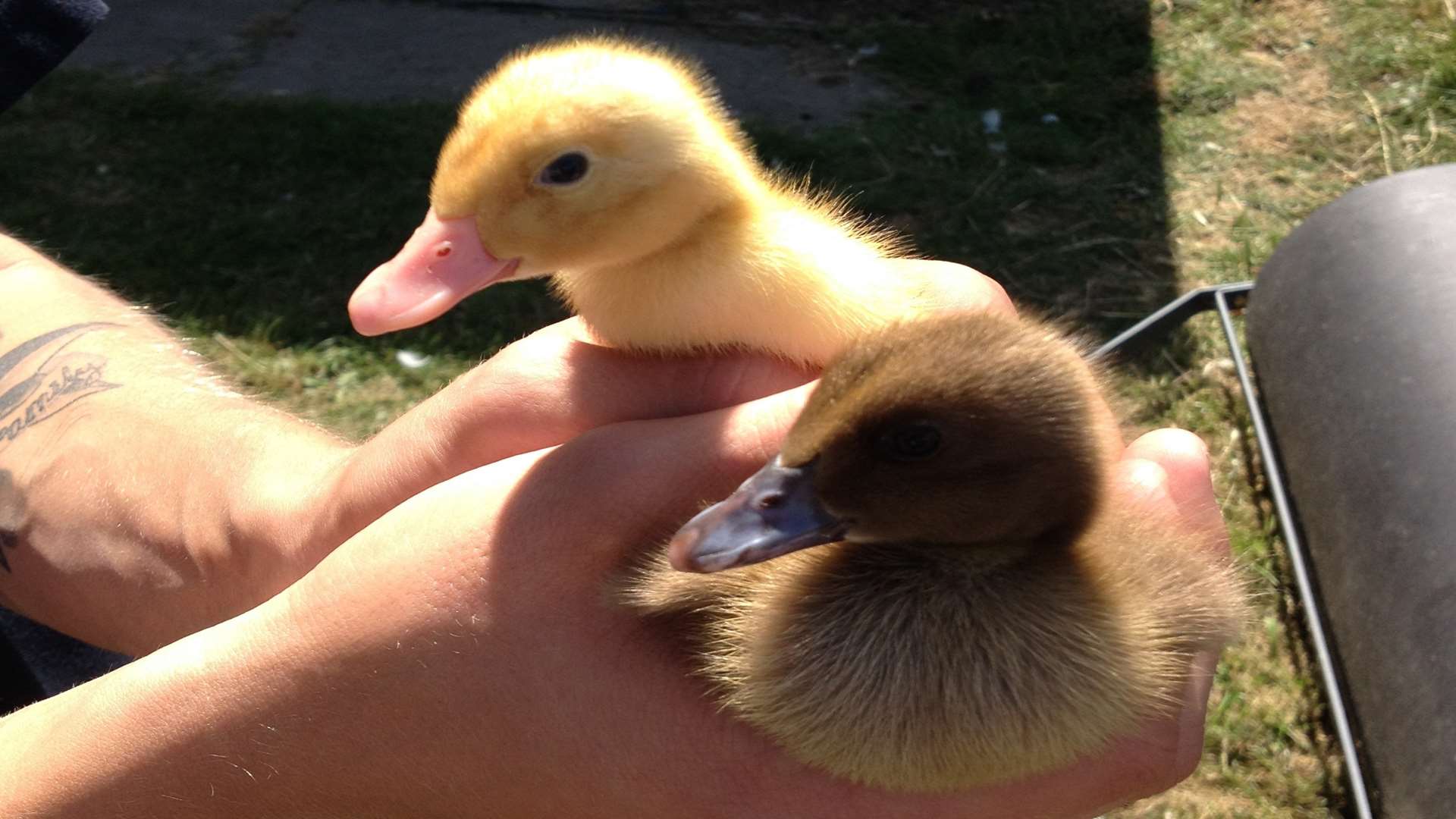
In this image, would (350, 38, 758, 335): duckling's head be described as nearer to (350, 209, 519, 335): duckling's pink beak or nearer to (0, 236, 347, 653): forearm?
(350, 209, 519, 335): duckling's pink beak

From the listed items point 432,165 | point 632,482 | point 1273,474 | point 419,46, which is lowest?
point 1273,474

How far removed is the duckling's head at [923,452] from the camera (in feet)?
3.93

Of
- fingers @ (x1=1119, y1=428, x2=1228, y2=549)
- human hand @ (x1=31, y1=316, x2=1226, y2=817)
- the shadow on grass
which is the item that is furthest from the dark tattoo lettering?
fingers @ (x1=1119, y1=428, x2=1228, y2=549)

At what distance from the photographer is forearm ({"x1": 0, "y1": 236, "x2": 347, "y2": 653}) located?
1854 mm

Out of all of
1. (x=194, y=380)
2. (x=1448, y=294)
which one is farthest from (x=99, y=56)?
(x=1448, y=294)

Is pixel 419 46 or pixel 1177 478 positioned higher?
pixel 1177 478

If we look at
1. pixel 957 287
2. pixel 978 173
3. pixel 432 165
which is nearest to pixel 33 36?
pixel 957 287

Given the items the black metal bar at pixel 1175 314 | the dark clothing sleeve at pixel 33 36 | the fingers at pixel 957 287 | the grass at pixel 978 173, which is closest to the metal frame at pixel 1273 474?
→ the black metal bar at pixel 1175 314

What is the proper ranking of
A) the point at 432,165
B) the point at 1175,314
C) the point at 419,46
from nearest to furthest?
the point at 1175,314, the point at 432,165, the point at 419,46

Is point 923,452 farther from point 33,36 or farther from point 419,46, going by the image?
point 419,46

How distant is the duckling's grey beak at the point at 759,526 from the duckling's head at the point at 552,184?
0.39m

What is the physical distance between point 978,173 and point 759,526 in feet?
11.0

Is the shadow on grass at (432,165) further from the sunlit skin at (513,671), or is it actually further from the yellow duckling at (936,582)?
the yellow duckling at (936,582)

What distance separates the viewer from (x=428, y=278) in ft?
4.61
